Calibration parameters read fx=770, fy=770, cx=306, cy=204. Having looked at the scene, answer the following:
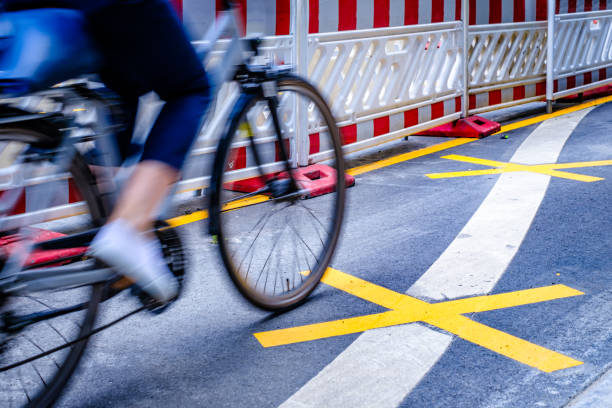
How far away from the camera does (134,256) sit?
214 centimetres

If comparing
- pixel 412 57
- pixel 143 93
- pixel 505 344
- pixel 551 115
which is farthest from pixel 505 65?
pixel 143 93

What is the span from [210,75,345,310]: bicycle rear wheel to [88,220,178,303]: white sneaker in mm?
468

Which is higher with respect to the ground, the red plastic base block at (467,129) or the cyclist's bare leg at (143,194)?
the cyclist's bare leg at (143,194)

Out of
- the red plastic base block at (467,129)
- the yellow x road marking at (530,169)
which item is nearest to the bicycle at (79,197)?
the yellow x road marking at (530,169)

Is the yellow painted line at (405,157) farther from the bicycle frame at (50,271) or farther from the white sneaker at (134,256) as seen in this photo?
the white sneaker at (134,256)

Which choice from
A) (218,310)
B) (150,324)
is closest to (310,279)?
(218,310)

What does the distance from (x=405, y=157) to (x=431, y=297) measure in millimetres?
3480

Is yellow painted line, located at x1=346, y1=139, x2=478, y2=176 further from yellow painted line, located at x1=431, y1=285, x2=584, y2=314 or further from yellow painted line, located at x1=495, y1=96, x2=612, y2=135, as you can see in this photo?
yellow painted line, located at x1=431, y1=285, x2=584, y2=314

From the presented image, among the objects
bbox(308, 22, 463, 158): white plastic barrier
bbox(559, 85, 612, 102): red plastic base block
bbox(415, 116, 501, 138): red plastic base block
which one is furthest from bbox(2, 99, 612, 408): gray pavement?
bbox(559, 85, 612, 102): red plastic base block

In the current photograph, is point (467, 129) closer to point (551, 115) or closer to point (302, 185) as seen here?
point (551, 115)

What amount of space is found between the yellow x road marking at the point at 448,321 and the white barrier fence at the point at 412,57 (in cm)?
121

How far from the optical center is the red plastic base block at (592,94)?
33.8ft

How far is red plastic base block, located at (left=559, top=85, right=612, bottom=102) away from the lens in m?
10.3

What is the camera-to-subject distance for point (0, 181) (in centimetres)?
231
